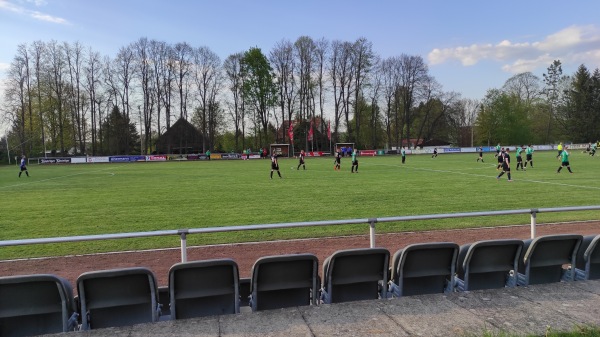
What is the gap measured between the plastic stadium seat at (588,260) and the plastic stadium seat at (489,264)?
915 millimetres

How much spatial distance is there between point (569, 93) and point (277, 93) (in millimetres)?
62557

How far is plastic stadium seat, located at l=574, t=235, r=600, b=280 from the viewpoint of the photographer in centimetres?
460

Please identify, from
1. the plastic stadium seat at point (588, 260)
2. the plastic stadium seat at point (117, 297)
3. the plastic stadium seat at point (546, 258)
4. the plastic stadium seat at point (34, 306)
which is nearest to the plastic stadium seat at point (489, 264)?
the plastic stadium seat at point (546, 258)

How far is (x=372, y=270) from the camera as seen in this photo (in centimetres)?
415

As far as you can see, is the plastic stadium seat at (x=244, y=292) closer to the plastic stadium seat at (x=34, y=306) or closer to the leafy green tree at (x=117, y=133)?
the plastic stadium seat at (x=34, y=306)

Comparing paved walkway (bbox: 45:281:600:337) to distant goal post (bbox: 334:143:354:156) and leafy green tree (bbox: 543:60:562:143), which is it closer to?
distant goal post (bbox: 334:143:354:156)

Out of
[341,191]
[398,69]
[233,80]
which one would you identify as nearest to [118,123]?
[233,80]

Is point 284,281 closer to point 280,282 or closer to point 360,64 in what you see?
point 280,282

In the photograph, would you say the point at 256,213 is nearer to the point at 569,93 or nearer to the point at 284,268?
the point at 284,268

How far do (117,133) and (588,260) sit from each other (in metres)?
80.4

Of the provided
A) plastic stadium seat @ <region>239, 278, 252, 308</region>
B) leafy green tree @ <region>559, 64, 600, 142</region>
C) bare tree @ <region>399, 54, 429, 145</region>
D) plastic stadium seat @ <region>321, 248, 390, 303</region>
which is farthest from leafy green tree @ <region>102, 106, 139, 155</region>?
leafy green tree @ <region>559, 64, 600, 142</region>

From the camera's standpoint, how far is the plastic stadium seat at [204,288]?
3674 mm

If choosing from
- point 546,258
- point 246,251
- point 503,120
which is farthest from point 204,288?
point 503,120

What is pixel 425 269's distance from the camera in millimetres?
4281
